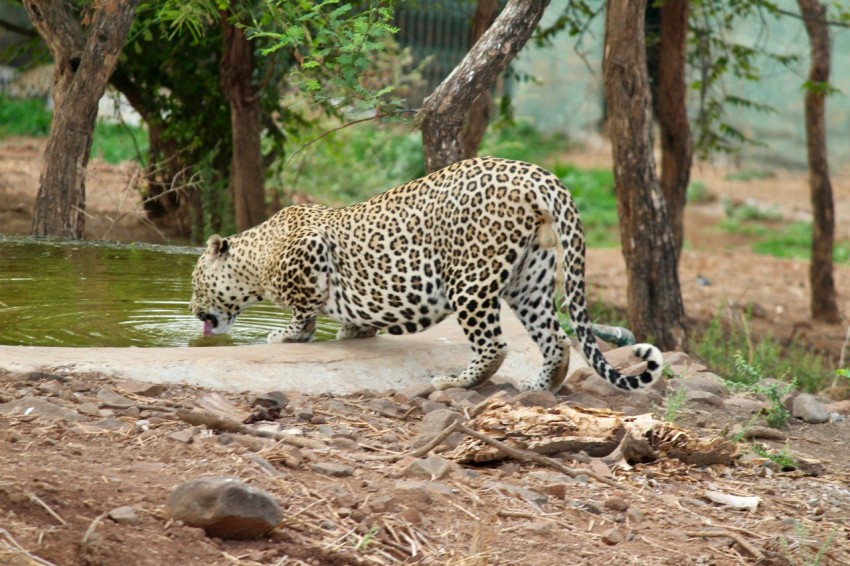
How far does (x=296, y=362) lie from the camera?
619 cm

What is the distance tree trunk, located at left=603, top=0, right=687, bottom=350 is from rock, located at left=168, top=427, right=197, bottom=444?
5388 millimetres

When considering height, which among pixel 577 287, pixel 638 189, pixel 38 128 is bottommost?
pixel 577 287

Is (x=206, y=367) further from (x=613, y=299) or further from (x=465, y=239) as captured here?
(x=613, y=299)

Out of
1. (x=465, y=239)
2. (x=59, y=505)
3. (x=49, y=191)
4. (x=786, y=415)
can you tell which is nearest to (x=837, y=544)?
(x=786, y=415)

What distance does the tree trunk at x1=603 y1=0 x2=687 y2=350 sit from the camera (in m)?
9.20

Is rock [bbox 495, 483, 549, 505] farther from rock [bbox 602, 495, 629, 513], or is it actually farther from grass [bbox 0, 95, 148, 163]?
grass [bbox 0, 95, 148, 163]

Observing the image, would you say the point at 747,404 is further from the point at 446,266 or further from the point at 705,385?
the point at 446,266

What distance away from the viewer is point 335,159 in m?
16.4

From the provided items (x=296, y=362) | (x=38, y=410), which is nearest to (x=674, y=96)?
(x=296, y=362)

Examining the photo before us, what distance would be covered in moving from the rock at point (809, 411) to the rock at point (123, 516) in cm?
421

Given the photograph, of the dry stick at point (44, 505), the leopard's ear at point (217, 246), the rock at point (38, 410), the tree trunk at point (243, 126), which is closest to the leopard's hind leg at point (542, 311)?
the leopard's ear at point (217, 246)

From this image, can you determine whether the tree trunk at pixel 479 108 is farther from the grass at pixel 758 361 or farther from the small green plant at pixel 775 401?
the small green plant at pixel 775 401

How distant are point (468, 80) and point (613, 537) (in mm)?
4135

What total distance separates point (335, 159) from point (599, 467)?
38.3 feet
